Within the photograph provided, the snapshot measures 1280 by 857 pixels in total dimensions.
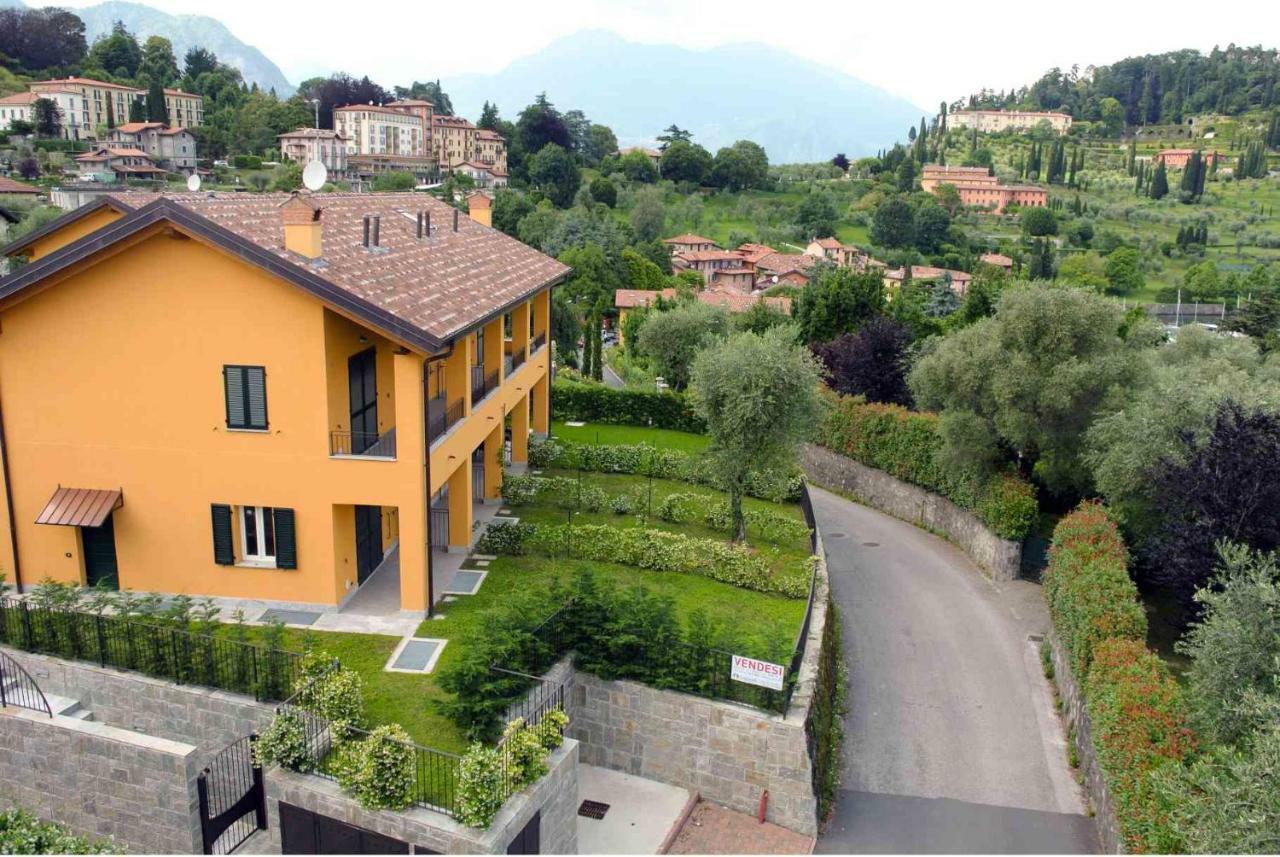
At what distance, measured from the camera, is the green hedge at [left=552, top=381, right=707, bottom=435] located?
3762cm

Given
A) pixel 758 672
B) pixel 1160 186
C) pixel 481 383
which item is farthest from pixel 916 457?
pixel 1160 186

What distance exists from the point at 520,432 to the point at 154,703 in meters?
14.9

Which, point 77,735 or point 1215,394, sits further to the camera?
point 1215,394

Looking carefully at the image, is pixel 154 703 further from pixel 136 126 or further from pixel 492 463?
pixel 136 126

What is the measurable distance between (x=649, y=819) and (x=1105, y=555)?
40.9 ft

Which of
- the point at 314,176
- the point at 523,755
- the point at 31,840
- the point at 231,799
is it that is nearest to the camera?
the point at 31,840

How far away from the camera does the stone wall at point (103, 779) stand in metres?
13.7

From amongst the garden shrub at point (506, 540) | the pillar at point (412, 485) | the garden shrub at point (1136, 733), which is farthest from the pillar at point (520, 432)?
the garden shrub at point (1136, 733)

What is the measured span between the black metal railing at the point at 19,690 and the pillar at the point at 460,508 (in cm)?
847

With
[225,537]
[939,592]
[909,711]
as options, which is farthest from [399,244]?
[939,592]

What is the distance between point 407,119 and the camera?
156 meters

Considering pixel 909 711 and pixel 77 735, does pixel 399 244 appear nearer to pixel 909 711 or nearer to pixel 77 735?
pixel 77 735

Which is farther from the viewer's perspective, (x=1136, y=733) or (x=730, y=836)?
(x=730, y=836)

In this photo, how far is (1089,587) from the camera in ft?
65.3
